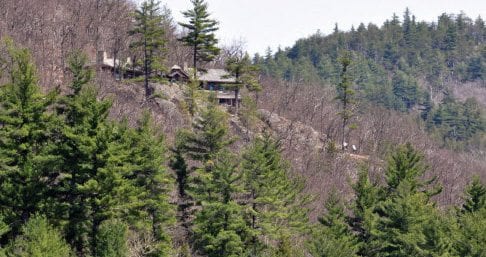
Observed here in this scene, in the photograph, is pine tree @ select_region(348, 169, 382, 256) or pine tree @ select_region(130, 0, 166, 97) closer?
pine tree @ select_region(348, 169, 382, 256)

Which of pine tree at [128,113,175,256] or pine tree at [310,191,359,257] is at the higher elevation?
pine tree at [128,113,175,256]

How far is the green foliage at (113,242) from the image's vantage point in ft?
86.6

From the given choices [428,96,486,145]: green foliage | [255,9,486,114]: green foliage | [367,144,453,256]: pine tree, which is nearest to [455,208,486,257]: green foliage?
[367,144,453,256]: pine tree

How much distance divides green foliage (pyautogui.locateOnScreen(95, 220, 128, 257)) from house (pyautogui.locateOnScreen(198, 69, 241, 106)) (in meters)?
37.9

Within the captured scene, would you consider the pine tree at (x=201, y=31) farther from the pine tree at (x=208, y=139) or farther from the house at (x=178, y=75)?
the pine tree at (x=208, y=139)

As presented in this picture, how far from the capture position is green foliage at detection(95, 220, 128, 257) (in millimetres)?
26391

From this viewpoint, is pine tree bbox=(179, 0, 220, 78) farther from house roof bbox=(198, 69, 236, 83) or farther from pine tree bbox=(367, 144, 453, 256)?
pine tree bbox=(367, 144, 453, 256)

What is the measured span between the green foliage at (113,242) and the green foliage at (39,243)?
68.2 inches

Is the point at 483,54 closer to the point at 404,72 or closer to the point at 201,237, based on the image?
the point at 404,72

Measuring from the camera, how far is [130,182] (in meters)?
30.0

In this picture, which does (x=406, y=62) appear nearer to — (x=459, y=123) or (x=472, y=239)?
(x=459, y=123)

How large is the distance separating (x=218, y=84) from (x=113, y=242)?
4021 cm

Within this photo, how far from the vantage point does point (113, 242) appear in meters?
26.4

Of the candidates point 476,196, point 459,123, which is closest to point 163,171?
point 476,196
